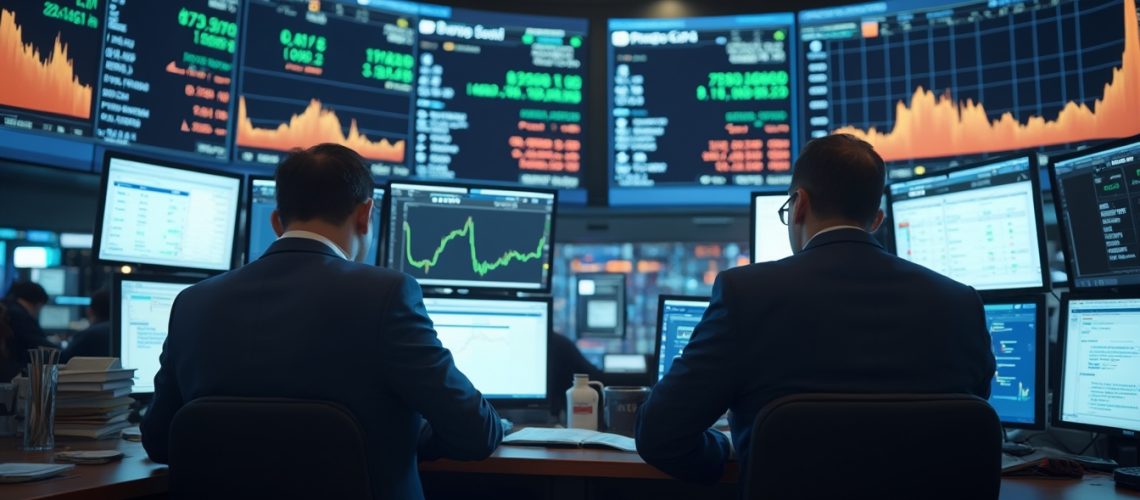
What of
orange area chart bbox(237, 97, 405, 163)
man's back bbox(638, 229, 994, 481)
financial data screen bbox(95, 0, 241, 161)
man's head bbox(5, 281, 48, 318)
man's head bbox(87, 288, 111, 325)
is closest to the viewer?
man's back bbox(638, 229, 994, 481)

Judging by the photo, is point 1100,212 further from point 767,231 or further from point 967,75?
point 967,75

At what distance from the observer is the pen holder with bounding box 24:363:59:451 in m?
1.89

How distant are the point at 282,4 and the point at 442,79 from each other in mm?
672

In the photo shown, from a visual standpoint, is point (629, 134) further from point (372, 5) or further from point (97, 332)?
point (97, 332)

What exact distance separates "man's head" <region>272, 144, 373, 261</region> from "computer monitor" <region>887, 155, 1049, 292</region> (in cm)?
143

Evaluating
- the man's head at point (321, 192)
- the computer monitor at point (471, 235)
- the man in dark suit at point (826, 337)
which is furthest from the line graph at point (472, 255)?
the man in dark suit at point (826, 337)

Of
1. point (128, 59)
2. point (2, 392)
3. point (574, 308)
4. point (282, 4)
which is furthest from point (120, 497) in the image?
point (574, 308)

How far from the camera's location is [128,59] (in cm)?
310

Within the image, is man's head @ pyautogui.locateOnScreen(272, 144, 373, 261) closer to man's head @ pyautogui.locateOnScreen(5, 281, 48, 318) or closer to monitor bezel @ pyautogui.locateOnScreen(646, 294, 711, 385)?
monitor bezel @ pyautogui.locateOnScreen(646, 294, 711, 385)

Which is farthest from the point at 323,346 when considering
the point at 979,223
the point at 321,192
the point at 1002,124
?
the point at 1002,124

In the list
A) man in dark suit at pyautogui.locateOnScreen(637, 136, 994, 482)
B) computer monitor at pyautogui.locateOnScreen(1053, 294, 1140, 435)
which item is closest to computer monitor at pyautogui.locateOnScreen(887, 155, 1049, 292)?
computer monitor at pyautogui.locateOnScreen(1053, 294, 1140, 435)

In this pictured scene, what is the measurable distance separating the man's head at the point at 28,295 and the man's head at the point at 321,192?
373cm

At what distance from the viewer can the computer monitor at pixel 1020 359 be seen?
6.46 feet

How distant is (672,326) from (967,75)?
1.77 metres
